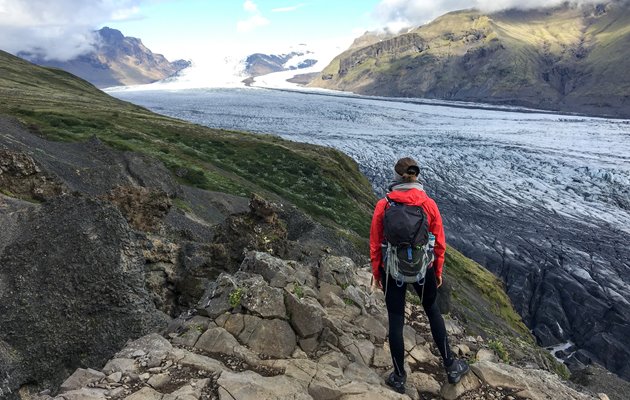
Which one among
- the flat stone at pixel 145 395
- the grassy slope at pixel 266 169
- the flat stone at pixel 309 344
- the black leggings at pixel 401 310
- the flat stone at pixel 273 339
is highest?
the black leggings at pixel 401 310

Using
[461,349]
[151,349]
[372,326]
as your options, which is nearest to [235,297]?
[151,349]

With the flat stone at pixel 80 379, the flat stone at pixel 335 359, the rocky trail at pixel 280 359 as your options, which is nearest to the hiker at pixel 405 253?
the rocky trail at pixel 280 359

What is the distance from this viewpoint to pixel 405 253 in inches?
371

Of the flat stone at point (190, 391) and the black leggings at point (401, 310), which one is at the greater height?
the black leggings at point (401, 310)

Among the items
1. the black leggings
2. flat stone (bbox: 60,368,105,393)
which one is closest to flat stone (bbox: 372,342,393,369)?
the black leggings

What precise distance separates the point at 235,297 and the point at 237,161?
57.9m

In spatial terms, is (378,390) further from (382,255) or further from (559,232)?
(559,232)

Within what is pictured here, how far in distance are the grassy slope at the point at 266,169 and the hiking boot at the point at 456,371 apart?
71.1 ft

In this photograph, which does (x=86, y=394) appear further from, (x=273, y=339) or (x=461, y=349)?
(x=461, y=349)

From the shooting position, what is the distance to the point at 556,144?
5044 inches

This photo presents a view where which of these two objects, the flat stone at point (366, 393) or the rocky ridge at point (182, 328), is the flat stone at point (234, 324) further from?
the flat stone at point (366, 393)

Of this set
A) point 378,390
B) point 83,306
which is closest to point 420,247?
point 378,390

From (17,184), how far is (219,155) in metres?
49.4

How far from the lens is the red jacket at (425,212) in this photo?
947cm
